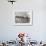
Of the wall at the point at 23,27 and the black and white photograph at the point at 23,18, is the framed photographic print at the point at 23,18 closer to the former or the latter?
the black and white photograph at the point at 23,18

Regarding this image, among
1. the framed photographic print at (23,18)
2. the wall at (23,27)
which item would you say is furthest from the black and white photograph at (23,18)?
the wall at (23,27)

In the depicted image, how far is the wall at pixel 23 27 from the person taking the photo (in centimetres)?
473

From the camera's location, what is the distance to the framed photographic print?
4.79 m

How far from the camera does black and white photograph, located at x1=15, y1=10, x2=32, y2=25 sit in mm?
4785

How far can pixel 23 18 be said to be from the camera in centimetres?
483

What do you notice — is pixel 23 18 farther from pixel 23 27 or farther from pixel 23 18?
pixel 23 27

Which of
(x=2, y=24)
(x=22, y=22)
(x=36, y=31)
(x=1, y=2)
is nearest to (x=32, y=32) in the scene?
(x=36, y=31)

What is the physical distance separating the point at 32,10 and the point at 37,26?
1.92ft

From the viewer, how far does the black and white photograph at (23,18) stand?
4785 mm

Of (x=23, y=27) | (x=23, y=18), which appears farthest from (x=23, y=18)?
(x=23, y=27)

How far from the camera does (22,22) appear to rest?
15.8 feet

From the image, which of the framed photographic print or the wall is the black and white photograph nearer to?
the framed photographic print

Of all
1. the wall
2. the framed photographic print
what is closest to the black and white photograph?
→ the framed photographic print

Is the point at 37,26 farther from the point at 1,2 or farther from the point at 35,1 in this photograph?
the point at 1,2
